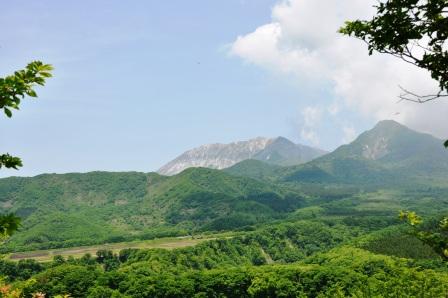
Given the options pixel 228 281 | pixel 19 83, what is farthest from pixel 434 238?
pixel 228 281

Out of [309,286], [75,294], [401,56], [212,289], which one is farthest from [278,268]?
[401,56]

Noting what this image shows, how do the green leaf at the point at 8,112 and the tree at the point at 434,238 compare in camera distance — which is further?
the tree at the point at 434,238

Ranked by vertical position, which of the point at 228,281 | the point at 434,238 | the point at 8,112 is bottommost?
the point at 228,281

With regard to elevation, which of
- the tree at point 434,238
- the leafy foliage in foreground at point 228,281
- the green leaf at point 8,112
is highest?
the green leaf at point 8,112

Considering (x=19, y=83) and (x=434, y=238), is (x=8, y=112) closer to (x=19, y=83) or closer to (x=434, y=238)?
(x=19, y=83)

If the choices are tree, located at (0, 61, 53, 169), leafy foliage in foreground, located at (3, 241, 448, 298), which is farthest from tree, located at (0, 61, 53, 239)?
leafy foliage in foreground, located at (3, 241, 448, 298)

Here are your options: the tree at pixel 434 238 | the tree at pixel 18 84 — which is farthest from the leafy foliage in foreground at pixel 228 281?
the tree at pixel 18 84

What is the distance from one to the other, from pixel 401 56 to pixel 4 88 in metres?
14.2

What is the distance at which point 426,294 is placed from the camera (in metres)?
94.7

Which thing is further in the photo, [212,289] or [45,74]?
[212,289]

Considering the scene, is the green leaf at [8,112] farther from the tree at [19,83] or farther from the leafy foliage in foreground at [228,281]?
the leafy foliage in foreground at [228,281]

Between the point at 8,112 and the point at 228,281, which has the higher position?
the point at 8,112

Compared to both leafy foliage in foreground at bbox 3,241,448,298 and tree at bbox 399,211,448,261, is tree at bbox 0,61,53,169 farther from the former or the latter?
leafy foliage in foreground at bbox 3,241,448,298

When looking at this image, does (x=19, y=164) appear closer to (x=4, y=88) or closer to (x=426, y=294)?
(x=4, y=88)
